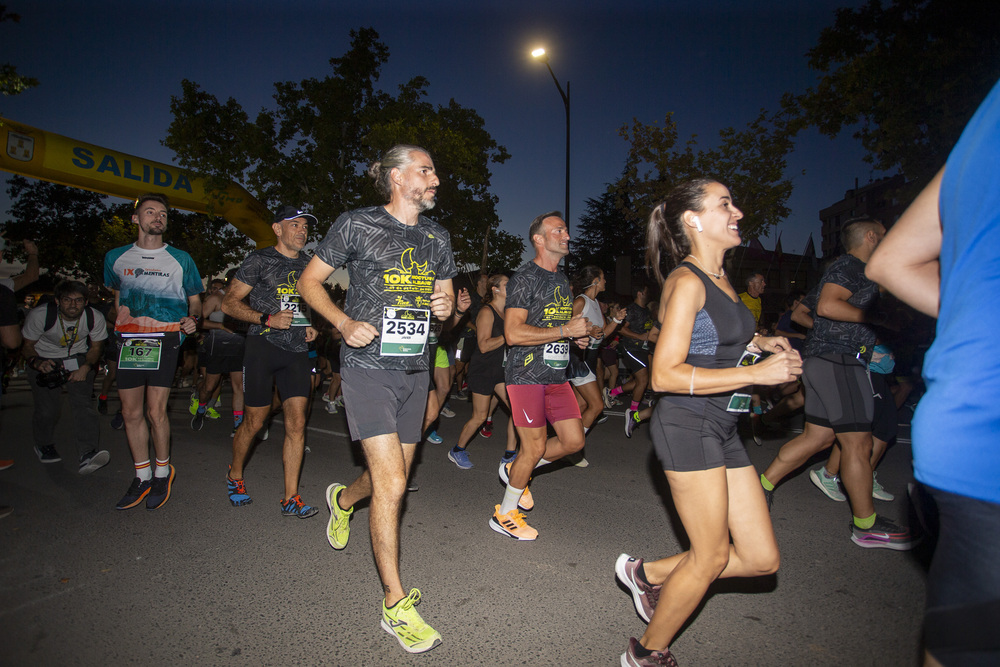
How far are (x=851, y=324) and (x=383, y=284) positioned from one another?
3.18 m

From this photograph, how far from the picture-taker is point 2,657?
235cm

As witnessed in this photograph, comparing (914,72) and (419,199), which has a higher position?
(914,72)

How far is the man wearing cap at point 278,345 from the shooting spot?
3.97 meters

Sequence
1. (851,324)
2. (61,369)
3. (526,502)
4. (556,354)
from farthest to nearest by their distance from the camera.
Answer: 1. (61,369)
2. (526,502)
3. (556,354)
4. (851,324)

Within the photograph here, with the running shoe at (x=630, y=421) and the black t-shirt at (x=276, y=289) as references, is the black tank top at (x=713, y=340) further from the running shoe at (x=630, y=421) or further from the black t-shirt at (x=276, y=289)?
the running shoe at (x=630, y=421)

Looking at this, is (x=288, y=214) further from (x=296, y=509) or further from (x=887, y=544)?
(x=887, y=544)

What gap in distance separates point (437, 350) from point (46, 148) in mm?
8540

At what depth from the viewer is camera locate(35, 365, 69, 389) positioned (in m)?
5.23

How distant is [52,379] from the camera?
524 centimetres

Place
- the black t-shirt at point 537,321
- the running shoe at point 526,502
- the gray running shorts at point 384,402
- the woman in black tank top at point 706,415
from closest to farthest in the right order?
the woman in black tank top at point 706,415, the gray running shorts at point 384,402, the black t-shirt at point 537,321, the running shoe at point 526,502

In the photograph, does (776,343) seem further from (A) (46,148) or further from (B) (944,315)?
(A) (46,148)

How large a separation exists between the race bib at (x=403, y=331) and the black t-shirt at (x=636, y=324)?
259 inches

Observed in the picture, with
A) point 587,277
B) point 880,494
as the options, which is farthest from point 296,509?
point 880,494

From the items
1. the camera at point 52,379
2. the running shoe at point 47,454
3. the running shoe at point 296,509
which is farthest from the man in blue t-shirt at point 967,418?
the running shoe at point 47,454
